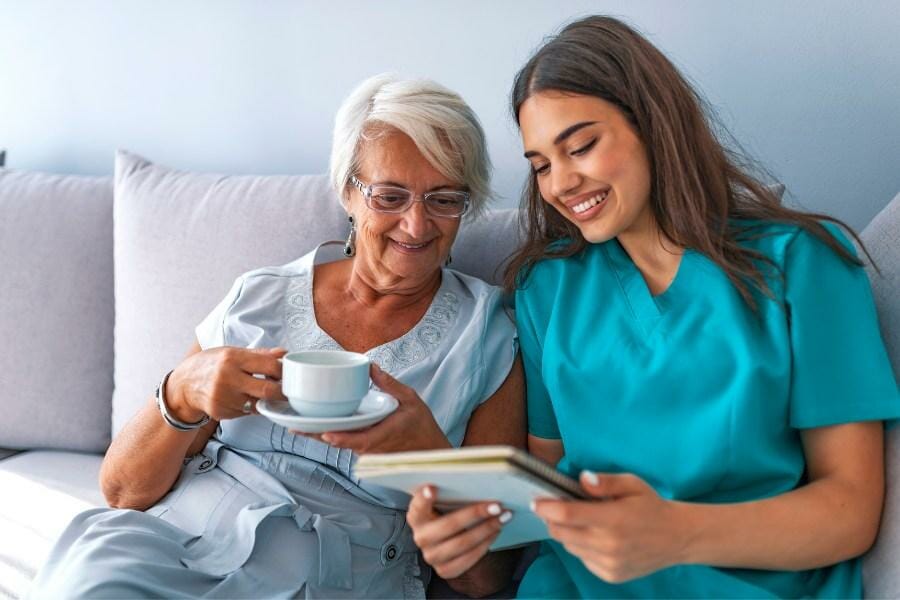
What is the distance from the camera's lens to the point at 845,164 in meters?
1.86

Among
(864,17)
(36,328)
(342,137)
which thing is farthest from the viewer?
(36,328)

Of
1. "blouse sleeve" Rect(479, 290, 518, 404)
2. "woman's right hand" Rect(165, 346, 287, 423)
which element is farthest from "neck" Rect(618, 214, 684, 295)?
"woman's right hand" Rect(165, 346, 287, 423)

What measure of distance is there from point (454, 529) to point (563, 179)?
530 millimetres

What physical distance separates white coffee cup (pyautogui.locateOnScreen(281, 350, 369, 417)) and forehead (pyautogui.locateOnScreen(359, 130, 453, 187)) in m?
0.44

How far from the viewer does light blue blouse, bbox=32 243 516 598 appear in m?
1.38

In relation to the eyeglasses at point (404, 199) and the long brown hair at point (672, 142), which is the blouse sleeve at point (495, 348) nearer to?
the eyeglasses at point (404, 199)

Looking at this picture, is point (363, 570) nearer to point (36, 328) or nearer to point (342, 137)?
point (342, 137)

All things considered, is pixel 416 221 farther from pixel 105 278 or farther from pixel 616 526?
pixel 105 278

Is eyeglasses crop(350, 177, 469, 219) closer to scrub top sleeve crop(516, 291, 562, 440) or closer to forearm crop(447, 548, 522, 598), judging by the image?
scrub top sleeve crop(516, 291, 562, 440)

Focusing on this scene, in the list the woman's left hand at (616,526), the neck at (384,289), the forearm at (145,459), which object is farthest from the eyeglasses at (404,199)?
the woman's left hand at (616,526)

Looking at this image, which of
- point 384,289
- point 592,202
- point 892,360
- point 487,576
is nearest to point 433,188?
point 384,289

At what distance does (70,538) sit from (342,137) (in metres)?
0.76

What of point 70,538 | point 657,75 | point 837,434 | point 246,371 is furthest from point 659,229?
point 70,538

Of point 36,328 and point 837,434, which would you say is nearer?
point 837,434
